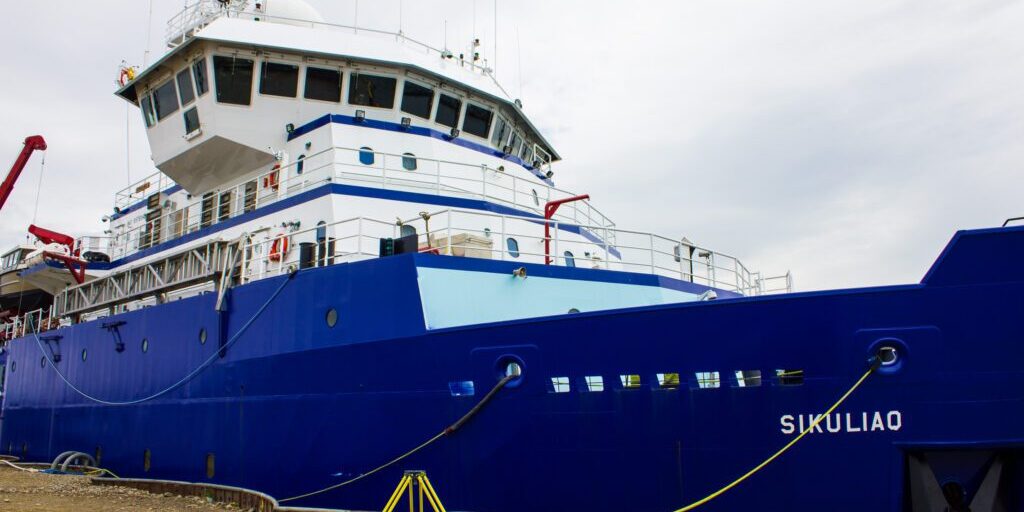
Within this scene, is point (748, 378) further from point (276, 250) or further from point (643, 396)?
point (276, 250)

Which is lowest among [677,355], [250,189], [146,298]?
[677,355]

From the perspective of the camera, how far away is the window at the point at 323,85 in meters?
15.0

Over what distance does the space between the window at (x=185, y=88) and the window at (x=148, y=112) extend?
1.44 m

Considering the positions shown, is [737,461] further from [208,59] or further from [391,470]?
[208,59]

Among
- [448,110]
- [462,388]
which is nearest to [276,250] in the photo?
[448,110]

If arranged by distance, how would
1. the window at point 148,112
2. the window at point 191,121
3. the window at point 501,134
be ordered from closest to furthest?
the window at point 191,121 < the window at point 501,134 < the window at point 148,112

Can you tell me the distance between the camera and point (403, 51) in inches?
595

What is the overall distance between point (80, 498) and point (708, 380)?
10.3 metres

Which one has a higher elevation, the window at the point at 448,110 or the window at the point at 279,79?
the window at the point at 279,79

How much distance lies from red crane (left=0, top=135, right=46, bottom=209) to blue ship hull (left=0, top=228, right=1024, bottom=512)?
16.2 m

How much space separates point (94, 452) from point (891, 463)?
1500cm

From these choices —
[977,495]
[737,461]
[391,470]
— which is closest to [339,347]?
[391,470]

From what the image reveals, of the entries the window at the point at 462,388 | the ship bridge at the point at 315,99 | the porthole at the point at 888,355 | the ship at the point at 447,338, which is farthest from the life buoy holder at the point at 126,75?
the porthole at the point at 888,355

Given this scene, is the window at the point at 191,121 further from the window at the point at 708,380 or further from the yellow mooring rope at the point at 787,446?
the yellow mooring rope at the point at 787,446
